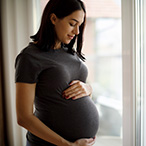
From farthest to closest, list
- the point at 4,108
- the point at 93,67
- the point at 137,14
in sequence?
1. the point at 93,67
2. the point at 4,108
3. the point at 137,14

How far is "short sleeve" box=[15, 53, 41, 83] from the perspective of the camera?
0.85 metres

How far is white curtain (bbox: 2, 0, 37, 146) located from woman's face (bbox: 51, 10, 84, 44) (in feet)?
2.54

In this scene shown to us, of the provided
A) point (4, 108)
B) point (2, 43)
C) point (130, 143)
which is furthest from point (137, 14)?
point (4, 108)

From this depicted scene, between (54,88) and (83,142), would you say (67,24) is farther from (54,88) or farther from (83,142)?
(83,142)

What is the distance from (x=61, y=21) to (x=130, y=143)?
99 centimetres

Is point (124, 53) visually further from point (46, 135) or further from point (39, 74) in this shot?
point (46, 135)

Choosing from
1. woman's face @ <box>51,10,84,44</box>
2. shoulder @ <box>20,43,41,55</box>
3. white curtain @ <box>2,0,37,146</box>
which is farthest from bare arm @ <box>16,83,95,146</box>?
white curtain @ <box>2,0,37,146</box>

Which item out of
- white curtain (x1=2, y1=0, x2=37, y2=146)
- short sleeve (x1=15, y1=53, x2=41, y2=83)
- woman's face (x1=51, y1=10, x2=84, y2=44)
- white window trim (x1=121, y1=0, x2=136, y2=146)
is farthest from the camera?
white curtain (x1=2, y1=0, x2=37, y2=146)

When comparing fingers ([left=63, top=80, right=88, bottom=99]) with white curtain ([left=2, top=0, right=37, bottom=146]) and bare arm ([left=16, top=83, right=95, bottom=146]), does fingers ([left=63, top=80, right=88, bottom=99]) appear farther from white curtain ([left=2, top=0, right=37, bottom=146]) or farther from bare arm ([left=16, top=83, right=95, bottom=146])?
white curtain ([left=2, top=0, right=37, bottom=146])

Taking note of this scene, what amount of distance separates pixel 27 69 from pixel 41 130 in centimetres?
31

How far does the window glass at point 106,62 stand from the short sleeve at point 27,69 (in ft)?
3.38

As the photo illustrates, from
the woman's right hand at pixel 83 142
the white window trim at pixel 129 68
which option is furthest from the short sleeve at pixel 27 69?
the white window trim at pixel 129 68

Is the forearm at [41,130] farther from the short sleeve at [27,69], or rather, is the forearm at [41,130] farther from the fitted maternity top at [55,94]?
the short sleeve at [27,69]

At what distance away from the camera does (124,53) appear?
1272 mm
